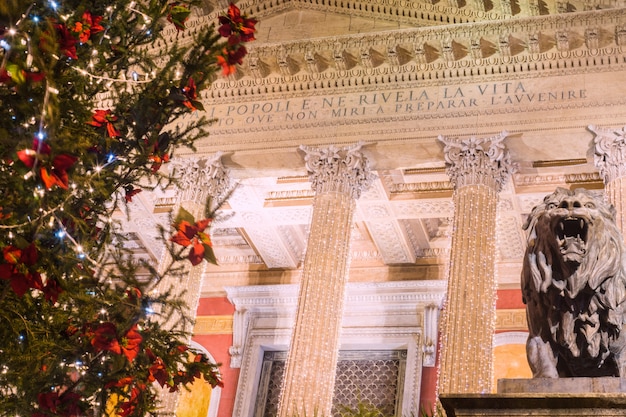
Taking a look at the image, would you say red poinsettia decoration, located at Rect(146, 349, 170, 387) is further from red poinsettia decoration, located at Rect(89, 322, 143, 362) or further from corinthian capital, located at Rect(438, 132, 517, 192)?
corinthian capital, located at Rect(438, 132, 517, 192)

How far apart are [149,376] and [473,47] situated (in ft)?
32.1

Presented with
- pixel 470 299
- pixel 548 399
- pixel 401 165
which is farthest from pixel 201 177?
pixel 548 399

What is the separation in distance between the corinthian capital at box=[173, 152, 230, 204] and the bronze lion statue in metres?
9.17

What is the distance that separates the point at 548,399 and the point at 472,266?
770cm

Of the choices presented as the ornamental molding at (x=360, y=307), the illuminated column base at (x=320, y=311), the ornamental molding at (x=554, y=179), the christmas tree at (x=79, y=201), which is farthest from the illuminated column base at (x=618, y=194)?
the christmas tree at (x=79, y=201)

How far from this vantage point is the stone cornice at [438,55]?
1214 cm

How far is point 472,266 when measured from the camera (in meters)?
11.1

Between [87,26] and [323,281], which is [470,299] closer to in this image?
[323,281]

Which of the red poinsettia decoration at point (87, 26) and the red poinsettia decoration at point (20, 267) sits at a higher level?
the red poinsettia decoration at point (87, 26)

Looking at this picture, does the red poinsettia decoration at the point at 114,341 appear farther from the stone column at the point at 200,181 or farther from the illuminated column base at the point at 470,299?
the stone column at the point at 200,181

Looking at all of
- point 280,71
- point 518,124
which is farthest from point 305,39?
point 518,124

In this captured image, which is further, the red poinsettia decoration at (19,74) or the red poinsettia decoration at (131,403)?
the red poinsettia decoration at (131,403)

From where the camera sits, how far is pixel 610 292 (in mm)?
4117

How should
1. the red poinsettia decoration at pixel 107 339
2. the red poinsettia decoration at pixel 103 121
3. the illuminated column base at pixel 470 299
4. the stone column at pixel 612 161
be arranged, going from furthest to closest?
the stone column at pixel 612 161, the illuminated column base at pixel 470 299, the red poinsettia decoration at pixel 103 121, the red poinsettia decoration at pixel 107 339
